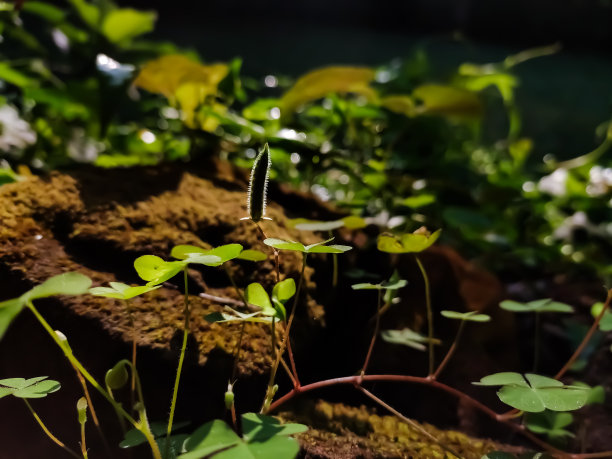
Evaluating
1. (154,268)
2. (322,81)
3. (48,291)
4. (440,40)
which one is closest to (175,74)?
(322,81)

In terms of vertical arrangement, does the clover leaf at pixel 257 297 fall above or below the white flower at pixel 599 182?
below

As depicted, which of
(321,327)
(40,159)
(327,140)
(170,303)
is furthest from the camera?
(327,140)

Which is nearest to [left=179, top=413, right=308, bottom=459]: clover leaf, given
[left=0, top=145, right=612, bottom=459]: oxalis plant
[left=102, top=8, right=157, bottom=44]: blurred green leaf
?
[left=0, top=145, right=612, bottom=459]: oxalis plant

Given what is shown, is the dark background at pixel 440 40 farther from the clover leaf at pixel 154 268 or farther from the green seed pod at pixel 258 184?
the clover leaf at pixel 154 268

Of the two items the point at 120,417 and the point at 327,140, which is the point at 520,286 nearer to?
the point at 327,140

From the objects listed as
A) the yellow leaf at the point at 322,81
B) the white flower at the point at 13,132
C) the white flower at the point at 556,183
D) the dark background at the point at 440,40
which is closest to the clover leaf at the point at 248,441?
the yellow leaf at the point at 322,81

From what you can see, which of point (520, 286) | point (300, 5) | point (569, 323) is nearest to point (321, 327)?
point (569, 323)

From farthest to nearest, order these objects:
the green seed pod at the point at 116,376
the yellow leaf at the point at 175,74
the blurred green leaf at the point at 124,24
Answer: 1. the blurred green leaf at the point at 124,24
2. the yellow leaf at the point at 175,74
3. the green seed pod at the point at 116,376
